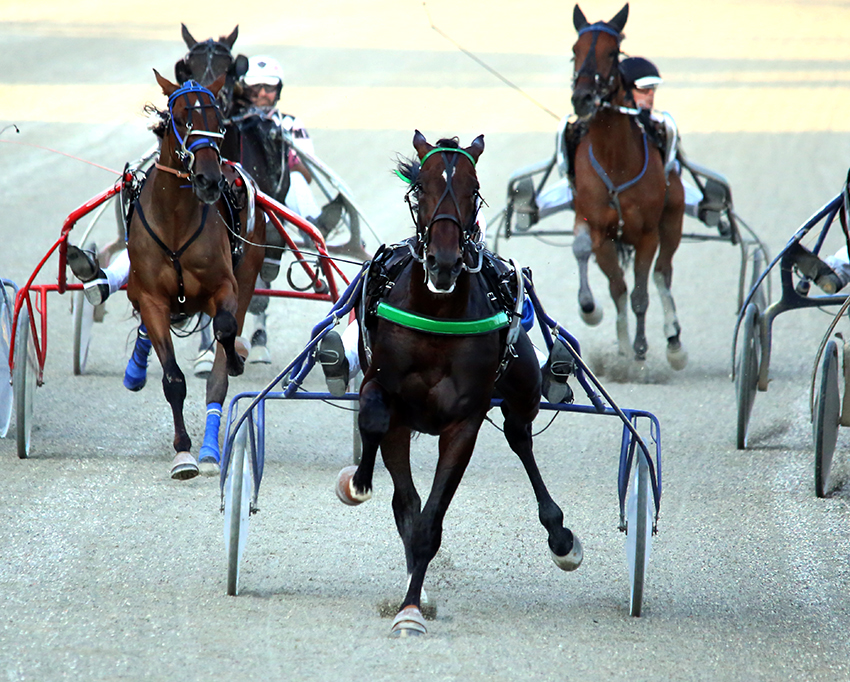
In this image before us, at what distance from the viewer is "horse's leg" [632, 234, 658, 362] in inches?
332

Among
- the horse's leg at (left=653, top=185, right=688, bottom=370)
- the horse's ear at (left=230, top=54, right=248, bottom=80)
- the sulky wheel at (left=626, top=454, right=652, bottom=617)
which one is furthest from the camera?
the horse's leg at (left=653, top=185, right=688, bottom=370)

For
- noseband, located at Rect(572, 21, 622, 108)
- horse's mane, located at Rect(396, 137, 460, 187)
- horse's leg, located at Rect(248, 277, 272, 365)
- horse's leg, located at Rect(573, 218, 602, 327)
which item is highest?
noseband, located at Rect(572, 21, 622, 108)

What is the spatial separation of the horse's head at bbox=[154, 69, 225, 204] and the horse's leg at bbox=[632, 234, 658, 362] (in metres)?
3.86

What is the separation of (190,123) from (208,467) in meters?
1.55

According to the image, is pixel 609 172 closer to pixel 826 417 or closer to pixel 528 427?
pixel 826 417

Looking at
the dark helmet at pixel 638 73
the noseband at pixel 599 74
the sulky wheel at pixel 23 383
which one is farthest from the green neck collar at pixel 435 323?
the dark helmet at pixel 638 73

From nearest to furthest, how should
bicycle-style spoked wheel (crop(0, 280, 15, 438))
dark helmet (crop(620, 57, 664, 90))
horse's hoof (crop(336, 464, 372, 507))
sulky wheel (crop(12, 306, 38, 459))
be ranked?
1. horse's hoof (crop(336, 464, 372, 507))
2. sulky wheel (crop(12, 306, 38, 459))
3. bicycle-style spoked wheel (crop(0, 280, 15, 438))
4. dark helmet (crop(620, 57, 664, 90))

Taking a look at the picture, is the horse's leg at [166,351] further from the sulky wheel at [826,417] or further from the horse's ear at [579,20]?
the horse's ear at [579,20]

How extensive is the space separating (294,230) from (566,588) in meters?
5.68

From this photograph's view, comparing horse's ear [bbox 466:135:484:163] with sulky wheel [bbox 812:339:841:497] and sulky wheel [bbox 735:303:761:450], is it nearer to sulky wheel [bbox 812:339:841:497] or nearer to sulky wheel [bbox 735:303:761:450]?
sulky wheel [bbox 812:339:841:497]

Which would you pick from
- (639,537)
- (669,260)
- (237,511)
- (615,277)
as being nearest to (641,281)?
(615,277)

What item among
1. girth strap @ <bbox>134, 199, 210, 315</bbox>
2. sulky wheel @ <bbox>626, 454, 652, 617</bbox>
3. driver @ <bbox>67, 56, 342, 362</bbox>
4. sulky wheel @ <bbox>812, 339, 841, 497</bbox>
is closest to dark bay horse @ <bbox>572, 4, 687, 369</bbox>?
driver @ <bbox>67, 56, 342, 362</bbox>

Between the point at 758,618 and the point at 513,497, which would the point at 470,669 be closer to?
the point at 758,618

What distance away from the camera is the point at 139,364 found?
644cm
